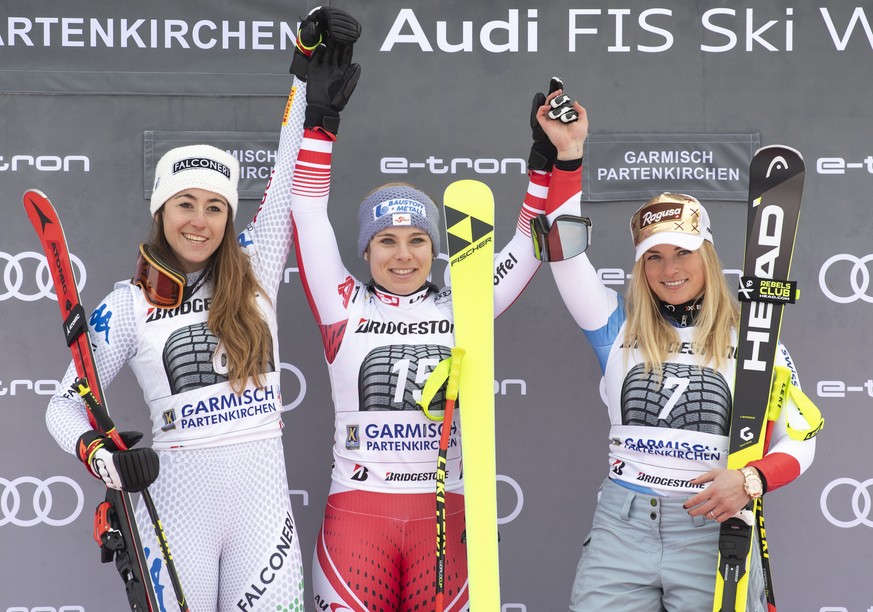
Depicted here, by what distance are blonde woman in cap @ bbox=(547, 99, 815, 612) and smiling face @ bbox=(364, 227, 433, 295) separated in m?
0.39

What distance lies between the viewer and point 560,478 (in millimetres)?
3355

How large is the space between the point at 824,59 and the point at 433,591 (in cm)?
242

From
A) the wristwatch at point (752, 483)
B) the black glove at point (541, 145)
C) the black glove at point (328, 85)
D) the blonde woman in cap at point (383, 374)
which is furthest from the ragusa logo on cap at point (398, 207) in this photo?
the wristwatch at point (752, 483)

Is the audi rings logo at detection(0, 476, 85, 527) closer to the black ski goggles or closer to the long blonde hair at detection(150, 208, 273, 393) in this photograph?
the long blonde hair at detection(150, 208, 273, 393)

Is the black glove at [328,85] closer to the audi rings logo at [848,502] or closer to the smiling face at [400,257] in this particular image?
the smiling face at [400,257]

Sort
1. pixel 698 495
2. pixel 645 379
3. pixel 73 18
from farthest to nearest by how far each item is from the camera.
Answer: pixel 73 18, pixel 645 379, pixel 698 495

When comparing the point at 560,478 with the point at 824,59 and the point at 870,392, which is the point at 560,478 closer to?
the point at 870,392

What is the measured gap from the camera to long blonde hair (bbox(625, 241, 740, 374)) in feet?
8.23

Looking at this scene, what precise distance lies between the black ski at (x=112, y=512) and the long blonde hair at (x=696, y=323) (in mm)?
1373

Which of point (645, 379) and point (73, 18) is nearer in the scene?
point (645, 379)

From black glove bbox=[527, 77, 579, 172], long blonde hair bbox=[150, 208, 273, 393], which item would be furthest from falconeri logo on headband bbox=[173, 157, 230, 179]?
black glove bbox=[527, 77, 579, 172]

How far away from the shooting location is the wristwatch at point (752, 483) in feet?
7.68

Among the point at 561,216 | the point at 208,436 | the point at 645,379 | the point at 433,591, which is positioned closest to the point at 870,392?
the point at 645,379

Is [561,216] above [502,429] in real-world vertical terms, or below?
above
